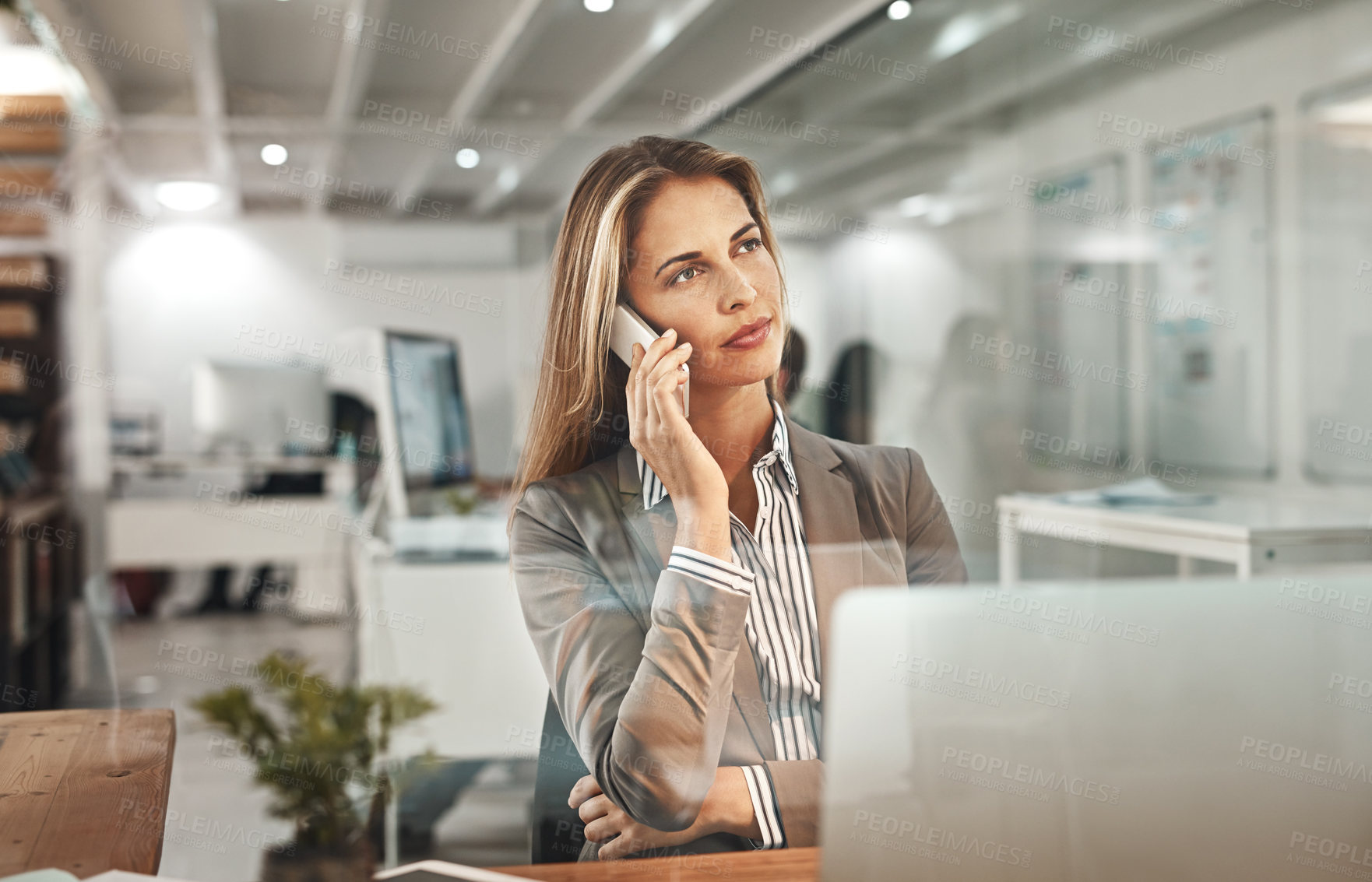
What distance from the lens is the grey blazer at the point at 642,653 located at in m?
1.59

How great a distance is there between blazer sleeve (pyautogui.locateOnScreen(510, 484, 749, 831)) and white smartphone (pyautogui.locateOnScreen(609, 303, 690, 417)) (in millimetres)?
238

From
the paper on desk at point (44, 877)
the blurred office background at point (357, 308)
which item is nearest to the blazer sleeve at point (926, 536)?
the blurred office background at point (357, 308)

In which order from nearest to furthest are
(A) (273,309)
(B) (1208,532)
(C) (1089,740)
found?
(A) (273,309), (C) (1089,740), (B) (1208,532)

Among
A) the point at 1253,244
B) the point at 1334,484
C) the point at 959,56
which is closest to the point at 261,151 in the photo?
the point at 959,56

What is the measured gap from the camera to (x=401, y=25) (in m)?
1.70

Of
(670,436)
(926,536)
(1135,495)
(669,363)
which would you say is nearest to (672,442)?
(670,436)

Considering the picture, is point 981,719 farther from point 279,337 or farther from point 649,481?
point 279,337

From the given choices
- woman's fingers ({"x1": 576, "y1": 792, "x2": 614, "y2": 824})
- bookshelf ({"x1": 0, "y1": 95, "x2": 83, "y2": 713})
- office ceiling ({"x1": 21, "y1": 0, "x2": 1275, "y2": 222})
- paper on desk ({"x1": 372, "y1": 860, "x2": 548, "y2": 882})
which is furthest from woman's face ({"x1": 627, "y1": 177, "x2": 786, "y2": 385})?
bookshelf ({"x1": 0, "y1": 95, "x2": 83, "y2": 713})

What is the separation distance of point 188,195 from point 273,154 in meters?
0.14

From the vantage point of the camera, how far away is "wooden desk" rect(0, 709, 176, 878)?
1489mm

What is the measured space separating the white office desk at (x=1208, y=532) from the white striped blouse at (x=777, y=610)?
41 cm

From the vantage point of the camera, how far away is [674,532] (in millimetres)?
1612

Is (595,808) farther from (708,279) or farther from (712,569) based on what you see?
(708,279)

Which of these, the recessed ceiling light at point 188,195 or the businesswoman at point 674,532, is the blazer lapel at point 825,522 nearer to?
the businesswoman at point 674,532
